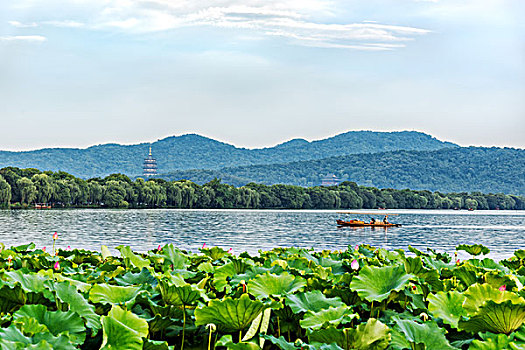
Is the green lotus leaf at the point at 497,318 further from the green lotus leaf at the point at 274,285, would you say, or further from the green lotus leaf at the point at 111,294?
the green lotus leaf at the point at 111,294

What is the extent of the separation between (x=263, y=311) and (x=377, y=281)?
1204 millimetres

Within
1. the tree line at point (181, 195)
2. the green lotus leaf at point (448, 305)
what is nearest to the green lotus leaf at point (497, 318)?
the green lotus leaf at point (448, 305)

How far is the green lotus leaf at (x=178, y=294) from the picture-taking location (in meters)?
3.90

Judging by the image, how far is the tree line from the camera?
87238 millimetres

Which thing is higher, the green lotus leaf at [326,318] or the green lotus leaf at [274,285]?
the green lotus leaf at [274,285]

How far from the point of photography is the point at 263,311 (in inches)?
136

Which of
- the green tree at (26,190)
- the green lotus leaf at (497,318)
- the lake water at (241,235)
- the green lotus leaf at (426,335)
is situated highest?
the green lotus leaf at (497,318)

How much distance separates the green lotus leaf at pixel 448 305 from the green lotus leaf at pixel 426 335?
1.98ft

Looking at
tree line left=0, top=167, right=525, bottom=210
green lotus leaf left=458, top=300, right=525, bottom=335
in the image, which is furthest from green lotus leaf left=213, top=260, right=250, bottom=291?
tree line left=0, top=167, right=525, bottom=210

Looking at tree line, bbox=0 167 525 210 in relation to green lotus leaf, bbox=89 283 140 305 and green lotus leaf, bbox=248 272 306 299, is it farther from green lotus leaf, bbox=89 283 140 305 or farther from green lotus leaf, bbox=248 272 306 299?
green lotus leaf, bbox=248 272 306 299

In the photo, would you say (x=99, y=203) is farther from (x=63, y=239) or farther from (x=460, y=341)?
(x=460, y=341)

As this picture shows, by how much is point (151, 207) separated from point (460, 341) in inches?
3959

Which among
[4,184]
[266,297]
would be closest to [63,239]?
[266,297]

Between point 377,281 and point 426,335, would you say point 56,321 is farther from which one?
point 377,281
